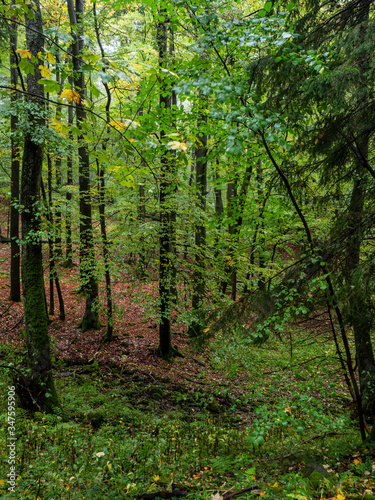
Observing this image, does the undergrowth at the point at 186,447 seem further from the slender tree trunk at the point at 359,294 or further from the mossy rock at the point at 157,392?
the slender tree trunk at the point at 359,294

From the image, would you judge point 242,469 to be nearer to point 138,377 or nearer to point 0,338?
point 138,377

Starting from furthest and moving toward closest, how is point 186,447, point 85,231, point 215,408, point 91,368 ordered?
point 85,231 < point 91,368 < point 215,408 < point 186,447

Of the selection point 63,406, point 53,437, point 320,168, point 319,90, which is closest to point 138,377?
point 63,406

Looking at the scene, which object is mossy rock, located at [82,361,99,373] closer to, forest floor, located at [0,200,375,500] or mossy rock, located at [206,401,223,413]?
forest floor, located at [0,200,375,500]

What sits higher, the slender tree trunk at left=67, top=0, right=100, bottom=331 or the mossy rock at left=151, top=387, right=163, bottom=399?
the slender tree trunk at left=67, top=0, right=100, bottom=331

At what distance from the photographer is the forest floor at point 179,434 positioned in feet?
11.3

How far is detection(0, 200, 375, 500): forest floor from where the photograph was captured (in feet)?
11.3

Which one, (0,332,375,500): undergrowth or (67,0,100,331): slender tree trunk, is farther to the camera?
(67,0,100,331): slender tree trunk

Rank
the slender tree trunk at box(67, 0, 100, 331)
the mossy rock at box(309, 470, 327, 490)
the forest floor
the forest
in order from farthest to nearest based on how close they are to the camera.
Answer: the slender tree trunk at box(67, 0, 100, 331) < the forest floor < the mossy rock at box(309, 470, 327, 490) < the forest

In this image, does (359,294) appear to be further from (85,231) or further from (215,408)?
(85,231)

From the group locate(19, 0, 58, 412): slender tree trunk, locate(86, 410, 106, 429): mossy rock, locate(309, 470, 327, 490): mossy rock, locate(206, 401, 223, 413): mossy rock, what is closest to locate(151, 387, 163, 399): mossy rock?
locate(206, 401, 223, 413): mossy rock

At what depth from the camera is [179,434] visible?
5.57 meters

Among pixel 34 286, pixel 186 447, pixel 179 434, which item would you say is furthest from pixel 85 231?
pixel 186 447

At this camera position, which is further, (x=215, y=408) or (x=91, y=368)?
(x=91, y=368)
